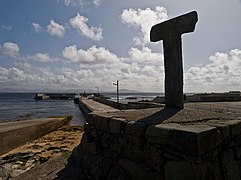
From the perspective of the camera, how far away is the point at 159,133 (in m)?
3.20

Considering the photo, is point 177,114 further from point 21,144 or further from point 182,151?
point 21,144

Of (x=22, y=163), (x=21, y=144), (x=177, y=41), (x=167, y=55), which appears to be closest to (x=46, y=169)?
(x=22, y=163)

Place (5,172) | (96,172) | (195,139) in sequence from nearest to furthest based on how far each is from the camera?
(195,139), (96,172), (5,172)

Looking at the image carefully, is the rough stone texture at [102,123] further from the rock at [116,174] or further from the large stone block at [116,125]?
the rock at [116,174]

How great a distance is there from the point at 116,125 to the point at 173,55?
226 centimetres

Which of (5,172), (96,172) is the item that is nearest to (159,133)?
(96,172)

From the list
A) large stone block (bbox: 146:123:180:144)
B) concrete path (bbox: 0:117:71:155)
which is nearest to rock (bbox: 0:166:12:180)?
concrete path (bbox: 0:117:71:155)

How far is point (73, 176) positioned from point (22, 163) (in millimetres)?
3288

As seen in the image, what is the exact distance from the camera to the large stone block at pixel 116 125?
3914 mm

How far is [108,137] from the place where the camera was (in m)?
4.18

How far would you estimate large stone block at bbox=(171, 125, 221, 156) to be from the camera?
2783 millimetres

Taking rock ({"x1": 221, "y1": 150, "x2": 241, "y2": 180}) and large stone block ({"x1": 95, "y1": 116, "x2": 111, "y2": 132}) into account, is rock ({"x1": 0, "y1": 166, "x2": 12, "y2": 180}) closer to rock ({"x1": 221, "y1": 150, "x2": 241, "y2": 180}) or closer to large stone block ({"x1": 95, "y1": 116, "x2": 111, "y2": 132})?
large stone block ({"x1": 95, "y1": 116, "x2": 111, "y2": 132})

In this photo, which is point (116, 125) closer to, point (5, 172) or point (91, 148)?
point (91, 148)

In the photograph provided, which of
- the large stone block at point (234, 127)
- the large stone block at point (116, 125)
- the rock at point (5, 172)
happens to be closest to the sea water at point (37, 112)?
the rock at point (5, 172)
